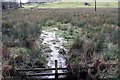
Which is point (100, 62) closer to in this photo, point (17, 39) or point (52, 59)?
point (52, 59)

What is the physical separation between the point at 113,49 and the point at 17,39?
3.75 m

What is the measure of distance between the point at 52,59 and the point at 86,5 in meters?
34.3

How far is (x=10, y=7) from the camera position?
1224 inches

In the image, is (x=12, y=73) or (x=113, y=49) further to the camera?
(x=113, y=49)

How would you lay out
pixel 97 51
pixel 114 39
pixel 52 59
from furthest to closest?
pixel 114 39, pixel 97 51, pixel 52 59

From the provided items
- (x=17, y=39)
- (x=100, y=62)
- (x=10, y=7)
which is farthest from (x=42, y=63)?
(x=10, y=7)

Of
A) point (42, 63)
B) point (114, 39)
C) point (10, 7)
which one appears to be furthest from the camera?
point (10, 7)

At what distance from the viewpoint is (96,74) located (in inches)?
232

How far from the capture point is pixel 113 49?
8.51m

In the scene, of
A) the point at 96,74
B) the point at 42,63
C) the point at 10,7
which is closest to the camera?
the point at 96,74

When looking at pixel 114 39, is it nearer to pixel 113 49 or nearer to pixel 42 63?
pixel 113 49

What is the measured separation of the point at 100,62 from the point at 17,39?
16.6ft

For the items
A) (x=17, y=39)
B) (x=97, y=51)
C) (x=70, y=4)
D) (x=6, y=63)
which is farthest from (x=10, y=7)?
(x=6, y=63)

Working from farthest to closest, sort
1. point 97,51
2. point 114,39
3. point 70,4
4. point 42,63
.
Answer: point 70,4 → point 114,39 → point 97,51 → point 42,63
